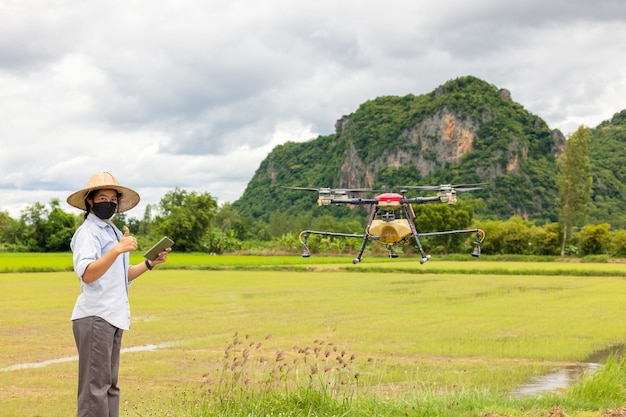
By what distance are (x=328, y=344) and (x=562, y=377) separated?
8.15m

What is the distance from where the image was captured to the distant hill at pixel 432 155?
31.1 feet

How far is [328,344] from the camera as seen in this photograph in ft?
20.5

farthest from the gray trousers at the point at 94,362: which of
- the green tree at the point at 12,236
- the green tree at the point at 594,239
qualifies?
the green tree at the point at 12,236

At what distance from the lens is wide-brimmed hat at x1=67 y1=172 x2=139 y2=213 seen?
15.5 feet

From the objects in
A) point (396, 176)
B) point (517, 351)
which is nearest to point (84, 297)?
point (396, 176)

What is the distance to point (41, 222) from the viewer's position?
69000 mm

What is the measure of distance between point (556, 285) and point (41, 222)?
5243 centimetres

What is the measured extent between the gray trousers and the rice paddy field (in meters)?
1.38

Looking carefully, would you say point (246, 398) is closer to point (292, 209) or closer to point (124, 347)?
point (292, 209)

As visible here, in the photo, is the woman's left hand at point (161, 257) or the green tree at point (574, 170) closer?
the woman's left hand at point (161, 257)

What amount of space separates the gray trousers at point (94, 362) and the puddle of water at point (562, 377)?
25.6 ft

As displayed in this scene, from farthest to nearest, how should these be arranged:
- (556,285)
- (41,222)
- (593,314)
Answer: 1. (41,222)
2. (556,285)
3. (593,314)

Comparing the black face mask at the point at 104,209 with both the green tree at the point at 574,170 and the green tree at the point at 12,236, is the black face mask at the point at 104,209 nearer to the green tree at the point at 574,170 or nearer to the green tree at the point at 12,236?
the green tree at the point at 574,170

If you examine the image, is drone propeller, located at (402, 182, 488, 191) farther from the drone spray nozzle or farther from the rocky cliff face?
the rocky cliff face
